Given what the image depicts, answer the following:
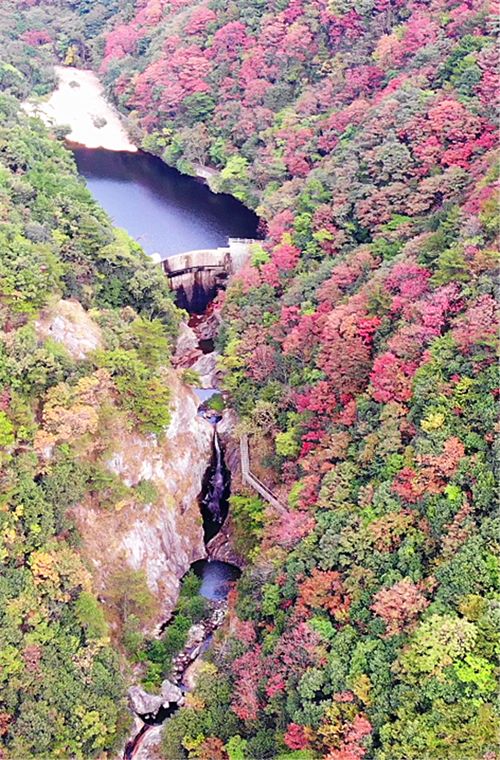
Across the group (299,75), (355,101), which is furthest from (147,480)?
(299,75)

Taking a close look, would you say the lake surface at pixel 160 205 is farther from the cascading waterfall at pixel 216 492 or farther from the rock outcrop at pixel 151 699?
Result: the rock outcrop at pixel 151 699

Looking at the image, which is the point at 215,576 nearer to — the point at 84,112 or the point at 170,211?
the point at 170,211

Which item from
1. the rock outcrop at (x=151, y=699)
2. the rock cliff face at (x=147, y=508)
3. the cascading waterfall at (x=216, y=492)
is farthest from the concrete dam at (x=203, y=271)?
the rock outcrop at (x=151, y=699)

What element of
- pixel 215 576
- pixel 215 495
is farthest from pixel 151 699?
pixel 215 495

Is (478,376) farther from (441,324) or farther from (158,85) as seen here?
(158,85)

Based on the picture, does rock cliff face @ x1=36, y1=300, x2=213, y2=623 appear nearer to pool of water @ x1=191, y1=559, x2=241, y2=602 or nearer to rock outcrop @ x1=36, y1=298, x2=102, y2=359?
rock outcrop @ x1=36, y1=298, x2=102, y2=359

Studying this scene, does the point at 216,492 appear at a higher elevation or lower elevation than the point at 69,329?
lower

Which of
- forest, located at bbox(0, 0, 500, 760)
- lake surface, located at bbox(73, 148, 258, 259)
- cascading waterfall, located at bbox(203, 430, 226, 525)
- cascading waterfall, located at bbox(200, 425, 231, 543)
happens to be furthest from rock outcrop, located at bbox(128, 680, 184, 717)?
lake surface, located at bbox(73, 148, 258, 259)
